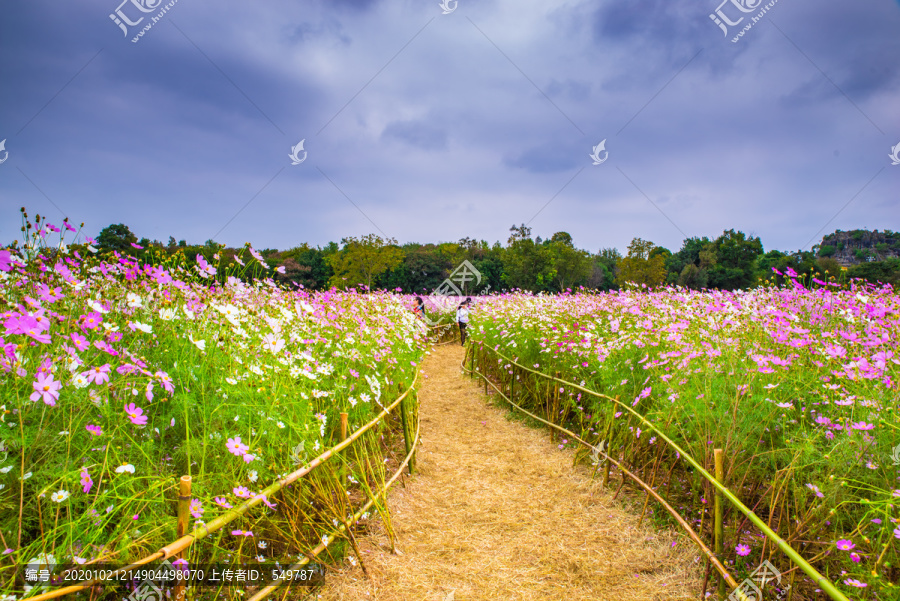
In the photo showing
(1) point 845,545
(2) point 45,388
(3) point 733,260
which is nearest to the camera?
(2) point 45,388

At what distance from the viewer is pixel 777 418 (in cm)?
279

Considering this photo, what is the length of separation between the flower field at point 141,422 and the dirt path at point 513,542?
1.69ft

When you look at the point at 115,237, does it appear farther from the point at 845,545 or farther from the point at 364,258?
the point at 364,258

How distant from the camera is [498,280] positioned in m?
50.0

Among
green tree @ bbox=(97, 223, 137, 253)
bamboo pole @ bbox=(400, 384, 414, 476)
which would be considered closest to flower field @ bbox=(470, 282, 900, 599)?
bamboo pole @ bbox=(400, 384, 414, 476)

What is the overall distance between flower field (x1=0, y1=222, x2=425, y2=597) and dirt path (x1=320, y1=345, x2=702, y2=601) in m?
0.52

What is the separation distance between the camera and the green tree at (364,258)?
3269cm

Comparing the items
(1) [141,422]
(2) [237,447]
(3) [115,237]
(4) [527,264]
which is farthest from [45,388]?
(4) [527,264]

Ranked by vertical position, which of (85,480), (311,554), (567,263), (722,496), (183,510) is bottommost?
(311,554)

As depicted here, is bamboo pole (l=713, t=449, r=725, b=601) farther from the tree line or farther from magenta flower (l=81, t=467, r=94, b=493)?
the tree line

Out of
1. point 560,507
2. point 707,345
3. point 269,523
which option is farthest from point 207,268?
point 707,345

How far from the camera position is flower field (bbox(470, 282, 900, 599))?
2160 millimetres

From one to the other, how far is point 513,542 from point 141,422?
2.51 m

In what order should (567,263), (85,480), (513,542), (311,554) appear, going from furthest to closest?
(567,263), (513,542), (311,554), (85,480)
